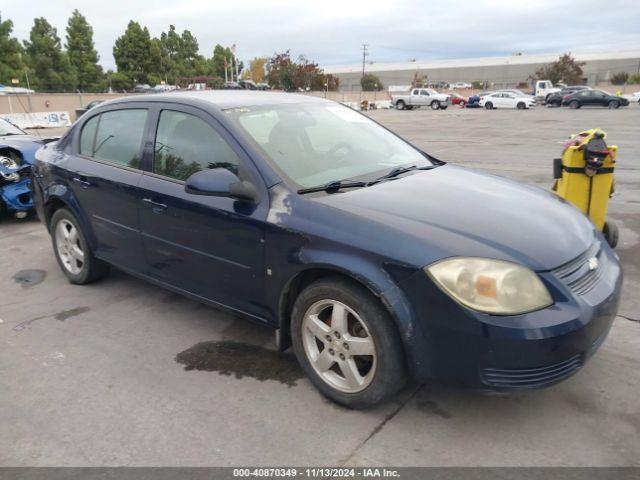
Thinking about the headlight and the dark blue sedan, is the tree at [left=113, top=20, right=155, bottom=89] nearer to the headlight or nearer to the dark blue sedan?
the dark blue sedan

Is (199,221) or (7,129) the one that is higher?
(7,129)

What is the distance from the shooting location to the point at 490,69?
10106 centimetres

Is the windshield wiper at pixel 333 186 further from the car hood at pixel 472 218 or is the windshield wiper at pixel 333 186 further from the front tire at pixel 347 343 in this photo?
the front tire at pixel 347 343

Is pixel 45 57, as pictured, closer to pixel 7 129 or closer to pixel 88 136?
pixel 7 129

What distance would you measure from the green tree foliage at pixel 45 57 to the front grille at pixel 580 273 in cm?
5217

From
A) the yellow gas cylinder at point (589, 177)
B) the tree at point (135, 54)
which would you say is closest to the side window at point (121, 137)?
the yellow gas cylinder at point (589, 177)

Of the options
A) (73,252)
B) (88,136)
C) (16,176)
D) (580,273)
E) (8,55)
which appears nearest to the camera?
(580,273)

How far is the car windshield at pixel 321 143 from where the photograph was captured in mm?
3230

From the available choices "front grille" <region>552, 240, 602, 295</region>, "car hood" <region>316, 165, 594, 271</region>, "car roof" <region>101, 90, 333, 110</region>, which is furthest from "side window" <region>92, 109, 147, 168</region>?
"front grille" <region>552, 240, 602, 295</region>

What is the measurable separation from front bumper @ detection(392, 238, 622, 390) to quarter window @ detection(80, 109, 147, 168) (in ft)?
8.12

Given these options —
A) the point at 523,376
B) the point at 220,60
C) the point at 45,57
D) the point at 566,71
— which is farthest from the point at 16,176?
the point at 566,71

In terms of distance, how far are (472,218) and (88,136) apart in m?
3.40

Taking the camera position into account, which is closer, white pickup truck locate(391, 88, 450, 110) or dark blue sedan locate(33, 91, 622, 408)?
dark blue sedan locate(33, 91, 622, 408)

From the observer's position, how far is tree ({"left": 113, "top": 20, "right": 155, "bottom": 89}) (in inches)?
2205
